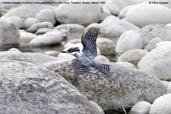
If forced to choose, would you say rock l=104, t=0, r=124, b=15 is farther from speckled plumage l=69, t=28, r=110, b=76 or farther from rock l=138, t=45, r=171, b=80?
speckled plumage l=69, t=28, r=110, b=76

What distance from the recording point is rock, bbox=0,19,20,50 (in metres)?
12.9

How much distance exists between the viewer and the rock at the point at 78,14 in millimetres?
15766

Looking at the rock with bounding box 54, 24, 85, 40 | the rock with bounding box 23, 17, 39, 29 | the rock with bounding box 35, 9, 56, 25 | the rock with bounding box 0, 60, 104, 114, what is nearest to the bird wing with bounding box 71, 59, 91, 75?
the rock with bounding box 0, 60, 104, 114

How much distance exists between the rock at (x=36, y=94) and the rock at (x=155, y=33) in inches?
272

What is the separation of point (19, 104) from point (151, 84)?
256cm

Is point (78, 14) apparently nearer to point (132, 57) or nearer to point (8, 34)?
point (8, 34)

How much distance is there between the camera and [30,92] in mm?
5387

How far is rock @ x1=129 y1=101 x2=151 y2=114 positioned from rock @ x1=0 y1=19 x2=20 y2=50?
6077 mm

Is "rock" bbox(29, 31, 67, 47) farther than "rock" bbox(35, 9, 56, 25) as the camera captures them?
No

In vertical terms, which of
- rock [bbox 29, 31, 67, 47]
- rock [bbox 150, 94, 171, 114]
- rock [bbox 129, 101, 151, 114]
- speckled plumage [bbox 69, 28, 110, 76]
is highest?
speckled plumage [bbox 69, 28, 110, 76]

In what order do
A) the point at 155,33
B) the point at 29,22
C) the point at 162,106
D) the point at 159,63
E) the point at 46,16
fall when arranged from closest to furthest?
1. the point at 162,106
2. the point at 159,63
3. the point at 155,33
4. the point at 29,22
5. the point at 46,16

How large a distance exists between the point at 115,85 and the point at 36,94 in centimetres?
198

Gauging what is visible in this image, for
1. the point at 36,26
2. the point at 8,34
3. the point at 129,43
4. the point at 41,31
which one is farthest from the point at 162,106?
the point at 36,26

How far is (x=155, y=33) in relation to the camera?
12625mm
